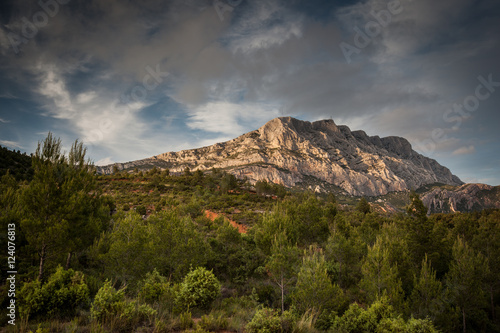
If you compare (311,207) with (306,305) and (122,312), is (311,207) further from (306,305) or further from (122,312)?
(122,312)

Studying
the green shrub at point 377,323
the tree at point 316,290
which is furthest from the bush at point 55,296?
the green shrub at point 377,323

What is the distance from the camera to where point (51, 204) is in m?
9.30

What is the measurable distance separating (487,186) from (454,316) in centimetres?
18425

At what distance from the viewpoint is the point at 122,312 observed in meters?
7.04

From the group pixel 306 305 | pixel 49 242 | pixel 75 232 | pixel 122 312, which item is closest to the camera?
pixel 122 312

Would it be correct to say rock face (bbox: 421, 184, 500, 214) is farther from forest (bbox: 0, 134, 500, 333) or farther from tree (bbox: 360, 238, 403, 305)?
tree (bbox: 360, 238, 403, 305)

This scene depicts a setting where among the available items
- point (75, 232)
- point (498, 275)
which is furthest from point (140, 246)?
point (498, 275)

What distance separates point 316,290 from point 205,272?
7181 mm

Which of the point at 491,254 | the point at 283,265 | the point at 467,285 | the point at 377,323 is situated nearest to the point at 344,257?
the point at 467,285

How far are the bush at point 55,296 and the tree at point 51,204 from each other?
1451 mm

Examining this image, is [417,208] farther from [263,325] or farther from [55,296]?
[55,296]

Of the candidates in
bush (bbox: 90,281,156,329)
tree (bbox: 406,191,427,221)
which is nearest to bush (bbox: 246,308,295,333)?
bush (bbox: 90,281,156,329)

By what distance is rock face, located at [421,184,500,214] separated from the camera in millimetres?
119438

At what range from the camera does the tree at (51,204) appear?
8906 millimetres
